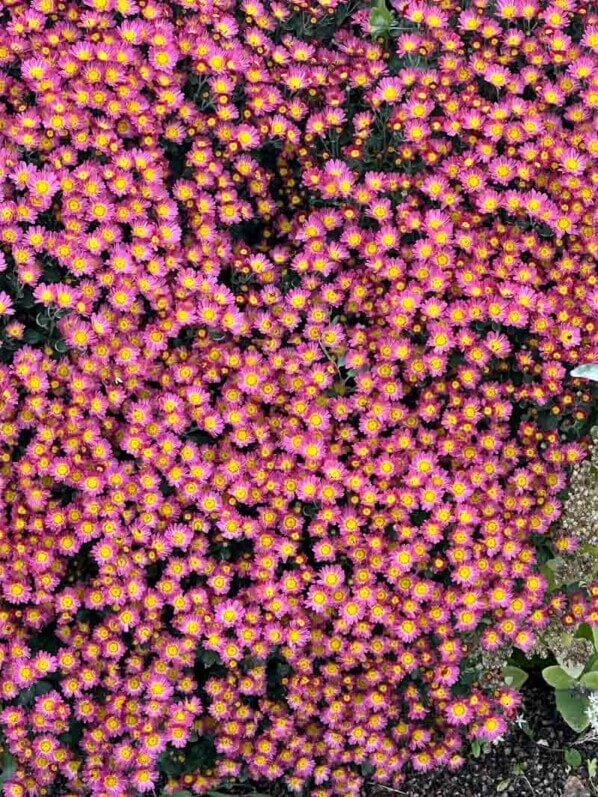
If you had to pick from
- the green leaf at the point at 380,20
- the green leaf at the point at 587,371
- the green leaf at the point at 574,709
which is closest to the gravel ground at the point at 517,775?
the green leaf at the point at 574,709

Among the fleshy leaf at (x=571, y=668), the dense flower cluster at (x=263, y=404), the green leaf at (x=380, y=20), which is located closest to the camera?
the dense flower cluster at (x=263, y=404)

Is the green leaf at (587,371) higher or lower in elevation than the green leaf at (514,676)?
higher

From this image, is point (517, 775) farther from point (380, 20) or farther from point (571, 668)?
point (380, 20)

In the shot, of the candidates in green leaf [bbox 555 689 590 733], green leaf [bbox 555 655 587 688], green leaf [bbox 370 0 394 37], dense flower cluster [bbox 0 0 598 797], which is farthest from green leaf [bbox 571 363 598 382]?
green leaf [bbox 370 0 394 37]

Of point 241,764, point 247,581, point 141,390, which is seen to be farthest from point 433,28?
point 241,764

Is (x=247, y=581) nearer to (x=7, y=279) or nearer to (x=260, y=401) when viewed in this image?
(x=260, y=401)

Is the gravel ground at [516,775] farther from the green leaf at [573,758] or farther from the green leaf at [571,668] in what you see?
the green leaf at [571,668]

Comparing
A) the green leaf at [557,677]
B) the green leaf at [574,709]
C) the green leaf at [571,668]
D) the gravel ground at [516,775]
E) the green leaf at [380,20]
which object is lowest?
the gravel ground at [516,775]
